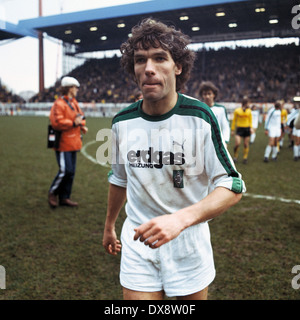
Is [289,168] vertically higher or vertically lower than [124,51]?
lower

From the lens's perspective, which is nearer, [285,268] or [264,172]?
[285,268]

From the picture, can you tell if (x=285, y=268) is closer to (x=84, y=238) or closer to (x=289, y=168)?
(x=84, y=238)

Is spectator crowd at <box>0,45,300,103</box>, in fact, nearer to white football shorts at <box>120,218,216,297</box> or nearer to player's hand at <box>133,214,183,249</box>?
white football shorts at <box>120,218,216,297</box>

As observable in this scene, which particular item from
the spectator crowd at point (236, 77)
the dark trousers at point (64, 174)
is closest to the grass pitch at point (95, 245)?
the dark trousers at point (64, 174)

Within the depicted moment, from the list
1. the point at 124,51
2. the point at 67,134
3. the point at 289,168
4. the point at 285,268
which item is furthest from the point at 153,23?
the point at 289,168

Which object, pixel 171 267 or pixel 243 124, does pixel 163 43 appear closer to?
pixel 171 267

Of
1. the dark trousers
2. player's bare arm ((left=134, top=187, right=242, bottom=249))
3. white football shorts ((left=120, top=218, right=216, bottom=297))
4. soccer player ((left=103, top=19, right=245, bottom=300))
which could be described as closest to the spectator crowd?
the dark trousers

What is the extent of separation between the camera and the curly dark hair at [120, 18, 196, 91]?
5.63 ft

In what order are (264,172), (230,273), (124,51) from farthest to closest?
(264,172), (230,273), (124,51)

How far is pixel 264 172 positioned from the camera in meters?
8.44

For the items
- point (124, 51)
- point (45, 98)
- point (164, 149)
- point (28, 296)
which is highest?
point (45, 98)

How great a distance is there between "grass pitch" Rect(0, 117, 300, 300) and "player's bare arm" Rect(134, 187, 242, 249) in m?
1.92

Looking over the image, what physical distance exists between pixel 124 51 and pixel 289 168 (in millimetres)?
8176

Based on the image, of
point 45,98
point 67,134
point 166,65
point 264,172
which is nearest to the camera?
point 166,65
